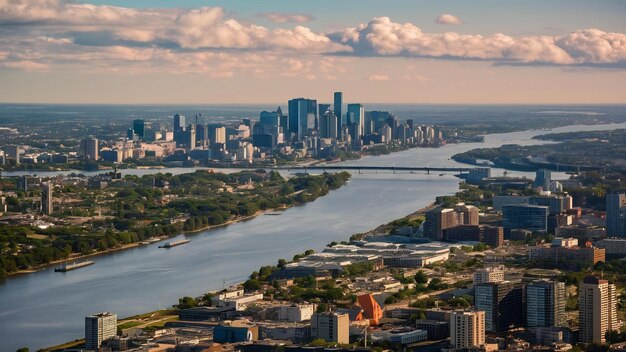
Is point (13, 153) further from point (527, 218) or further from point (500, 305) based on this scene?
point (500, 305)

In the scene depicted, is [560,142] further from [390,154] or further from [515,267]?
[515,267]

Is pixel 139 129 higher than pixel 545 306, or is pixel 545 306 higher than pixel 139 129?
pixel 545 306

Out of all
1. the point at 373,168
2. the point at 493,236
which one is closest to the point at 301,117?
the point at 373,168

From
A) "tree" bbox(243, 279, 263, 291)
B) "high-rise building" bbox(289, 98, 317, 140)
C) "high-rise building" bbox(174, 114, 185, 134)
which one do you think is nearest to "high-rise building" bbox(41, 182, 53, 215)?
"tree" bbox(243, 279, 263, 291)

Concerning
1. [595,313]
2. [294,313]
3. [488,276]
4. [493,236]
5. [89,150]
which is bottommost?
[89,150]

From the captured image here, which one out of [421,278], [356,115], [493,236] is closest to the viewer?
[421,278]

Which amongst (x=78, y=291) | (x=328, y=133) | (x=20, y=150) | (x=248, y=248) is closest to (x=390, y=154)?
(x=328, y=133)

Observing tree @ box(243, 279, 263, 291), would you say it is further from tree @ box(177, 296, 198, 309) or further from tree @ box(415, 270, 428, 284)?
tree @ box(415, 270, 428, 284)

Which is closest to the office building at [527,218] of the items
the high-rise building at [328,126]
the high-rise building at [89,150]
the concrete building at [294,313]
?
the concrete building at [294,313]
